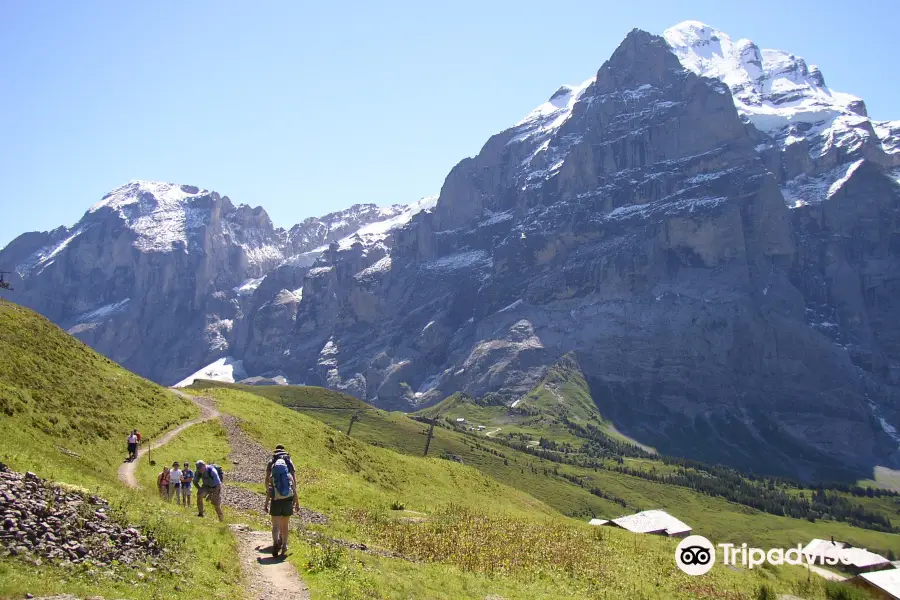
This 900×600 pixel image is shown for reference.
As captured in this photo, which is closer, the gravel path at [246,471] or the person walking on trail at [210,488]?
the person walking on trail at [210,488]

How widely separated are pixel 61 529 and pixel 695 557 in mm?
33197

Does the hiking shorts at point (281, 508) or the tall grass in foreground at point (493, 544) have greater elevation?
the hiking shorts at point (281, 508)

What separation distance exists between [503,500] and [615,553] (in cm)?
3521

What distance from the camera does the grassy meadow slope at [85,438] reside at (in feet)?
65.5

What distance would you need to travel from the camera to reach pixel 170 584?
2114 cm

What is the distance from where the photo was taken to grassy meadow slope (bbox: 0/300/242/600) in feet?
65.5

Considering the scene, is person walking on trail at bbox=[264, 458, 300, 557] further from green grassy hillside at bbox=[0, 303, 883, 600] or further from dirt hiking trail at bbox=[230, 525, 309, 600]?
green grassy hillside at bbox=[0, 303, 883, 600]

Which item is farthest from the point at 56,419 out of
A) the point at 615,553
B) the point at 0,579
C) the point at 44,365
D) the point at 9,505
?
the point at 615,553

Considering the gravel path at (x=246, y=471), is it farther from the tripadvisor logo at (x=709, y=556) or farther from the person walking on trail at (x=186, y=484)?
the tripadvisor logo at (x=709, y=556)

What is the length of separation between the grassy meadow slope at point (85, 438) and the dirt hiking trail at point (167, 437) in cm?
88

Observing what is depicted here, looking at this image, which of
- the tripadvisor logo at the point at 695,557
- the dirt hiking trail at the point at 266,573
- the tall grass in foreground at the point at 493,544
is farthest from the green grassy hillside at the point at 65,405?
the tripadvisor logo at the point at 695,557

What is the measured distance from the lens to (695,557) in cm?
4109

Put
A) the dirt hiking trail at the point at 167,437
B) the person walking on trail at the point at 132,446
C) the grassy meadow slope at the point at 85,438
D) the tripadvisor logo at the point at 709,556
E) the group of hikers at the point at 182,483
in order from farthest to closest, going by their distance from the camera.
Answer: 1. the person walking on trail at the point at 132,446
2. the dirt hiking trail at the point at 167,437
3. the tripadvisor logo at the point at 709,556
4. the group of hikers at the point at 182,483
5. the grassy meadow slope at the point at 85,438

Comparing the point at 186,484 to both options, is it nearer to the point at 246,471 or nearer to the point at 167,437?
the point at 246,471
